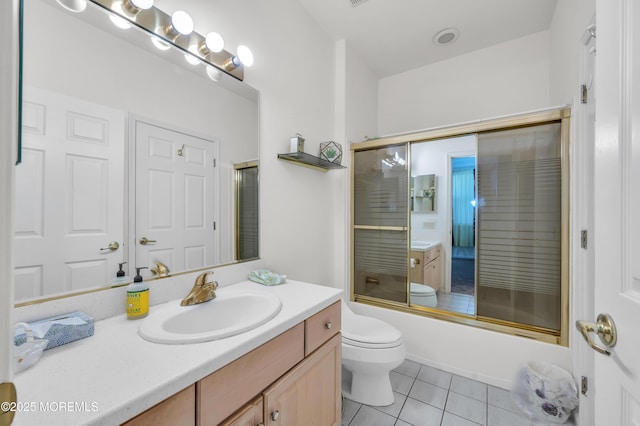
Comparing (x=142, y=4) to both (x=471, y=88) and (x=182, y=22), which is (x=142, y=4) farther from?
(x=471, y=88)

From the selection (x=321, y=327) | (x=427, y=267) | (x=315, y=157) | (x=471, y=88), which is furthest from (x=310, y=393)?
(x=471, y=88)

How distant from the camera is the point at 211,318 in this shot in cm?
111

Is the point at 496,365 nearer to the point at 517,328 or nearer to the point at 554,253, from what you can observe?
the point at 517,328

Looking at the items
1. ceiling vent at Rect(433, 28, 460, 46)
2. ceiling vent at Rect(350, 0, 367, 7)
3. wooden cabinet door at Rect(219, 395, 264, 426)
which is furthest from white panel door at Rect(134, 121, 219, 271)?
ceiling vent at Rect(433, 28, 460, 46)

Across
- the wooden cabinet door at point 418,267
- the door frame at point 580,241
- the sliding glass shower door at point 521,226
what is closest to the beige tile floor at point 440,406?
the door frame at point 580,241

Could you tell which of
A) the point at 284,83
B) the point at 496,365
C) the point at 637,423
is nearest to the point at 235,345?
the point at 637,423

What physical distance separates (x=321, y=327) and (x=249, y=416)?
440 millimetres

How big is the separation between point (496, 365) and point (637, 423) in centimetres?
156

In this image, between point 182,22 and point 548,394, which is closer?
point 182,22

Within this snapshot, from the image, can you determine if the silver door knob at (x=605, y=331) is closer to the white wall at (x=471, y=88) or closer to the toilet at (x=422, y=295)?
the toilet at (x=422, y=295)

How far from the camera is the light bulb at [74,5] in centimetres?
90

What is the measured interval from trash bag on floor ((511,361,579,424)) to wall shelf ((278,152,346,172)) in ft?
6.09

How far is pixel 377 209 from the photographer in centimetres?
242

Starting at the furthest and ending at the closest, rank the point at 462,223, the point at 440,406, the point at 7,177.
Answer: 1. the point at 462,223
2. the point at 440,406
3. the point at 7,177
